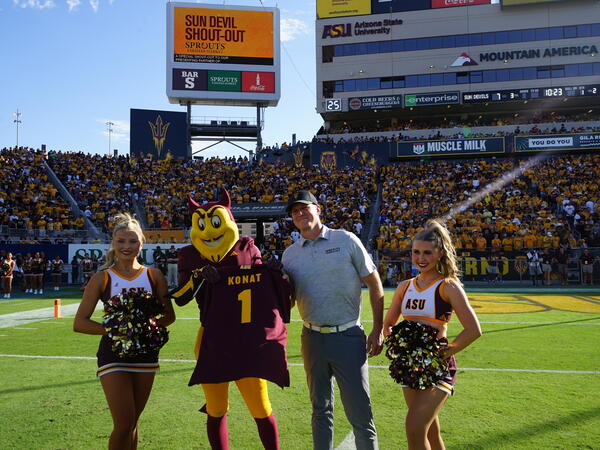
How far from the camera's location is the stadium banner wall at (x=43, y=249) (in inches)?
785

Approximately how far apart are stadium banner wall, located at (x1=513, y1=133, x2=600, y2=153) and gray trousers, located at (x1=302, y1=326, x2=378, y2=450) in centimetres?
3053

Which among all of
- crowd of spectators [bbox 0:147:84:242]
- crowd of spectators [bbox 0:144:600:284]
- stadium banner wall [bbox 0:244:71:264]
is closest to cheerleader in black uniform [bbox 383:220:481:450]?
crowd of spectators [bbox 0:144:600:284]

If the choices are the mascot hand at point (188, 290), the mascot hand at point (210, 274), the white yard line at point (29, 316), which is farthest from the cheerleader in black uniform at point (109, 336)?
the white yard line at point (29, 316)

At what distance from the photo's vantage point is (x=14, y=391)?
536 centimetres

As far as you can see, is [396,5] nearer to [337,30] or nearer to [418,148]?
[337,30]

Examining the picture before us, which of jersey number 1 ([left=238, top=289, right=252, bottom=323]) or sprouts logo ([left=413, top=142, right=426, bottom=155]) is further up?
sprouts logo ([left=413, top=142, right=426, bottom=155])

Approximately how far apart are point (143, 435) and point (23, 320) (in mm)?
8202

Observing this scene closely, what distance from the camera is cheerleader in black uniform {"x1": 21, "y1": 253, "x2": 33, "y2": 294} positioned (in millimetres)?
17844

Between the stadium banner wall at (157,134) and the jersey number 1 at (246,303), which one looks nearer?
the jersey number 1 at (246,303)

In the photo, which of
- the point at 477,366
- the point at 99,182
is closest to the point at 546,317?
the point at 477,366

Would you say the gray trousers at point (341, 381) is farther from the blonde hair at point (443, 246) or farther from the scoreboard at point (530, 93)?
the scoreboard at point (530, 93)

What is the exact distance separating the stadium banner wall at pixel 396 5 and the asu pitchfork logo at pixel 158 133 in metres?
23.3

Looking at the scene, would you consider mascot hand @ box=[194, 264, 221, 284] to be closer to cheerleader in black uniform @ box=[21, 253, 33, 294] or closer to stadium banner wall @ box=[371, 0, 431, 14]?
cheerleader in black uniform @ box=[21, 253, 33, 294]

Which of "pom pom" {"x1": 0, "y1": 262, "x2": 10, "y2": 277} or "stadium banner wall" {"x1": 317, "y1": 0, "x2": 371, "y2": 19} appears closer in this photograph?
"pom pom" {"x1": 0, "y1": 262, "x2": 10, "y2": 277}
